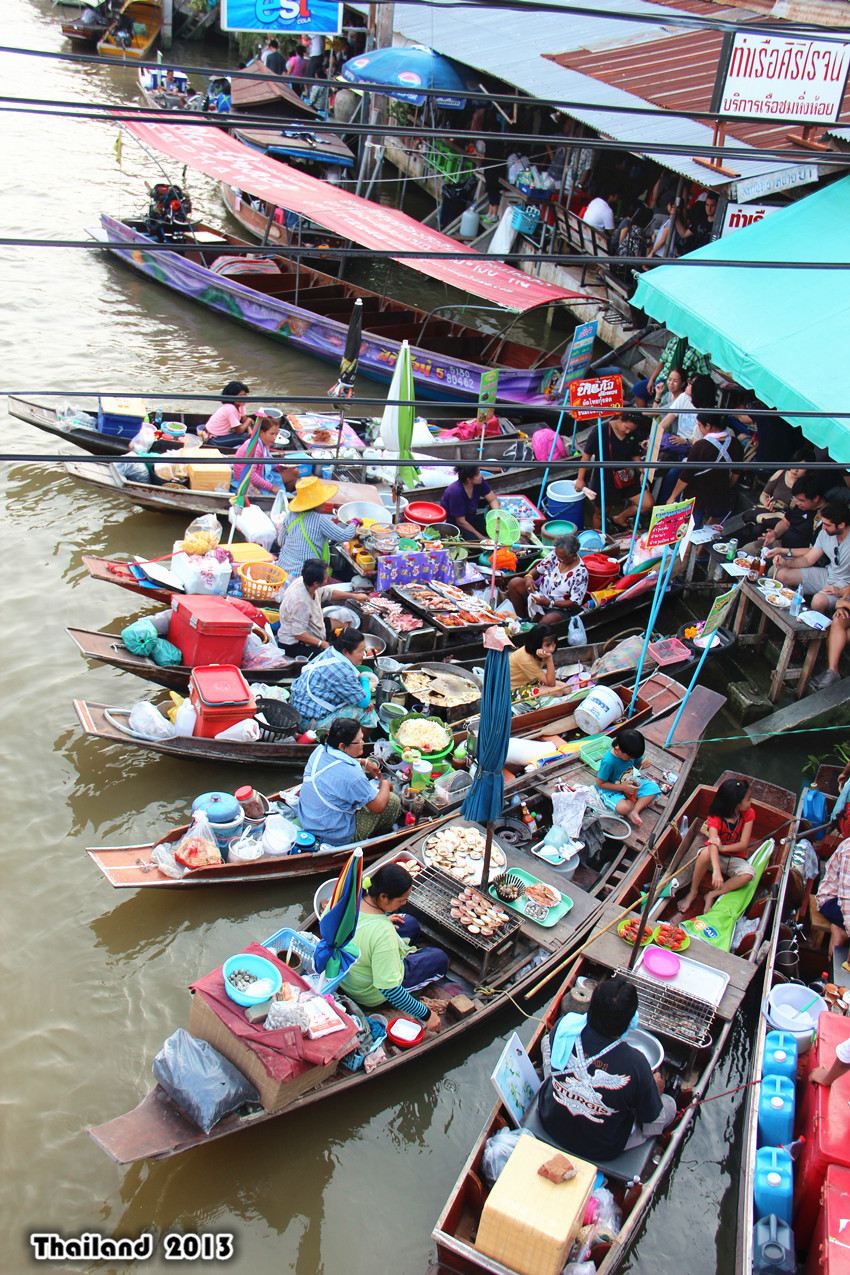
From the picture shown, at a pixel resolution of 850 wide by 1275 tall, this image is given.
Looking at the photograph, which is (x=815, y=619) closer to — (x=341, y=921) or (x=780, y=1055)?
(x=780, y=1055)

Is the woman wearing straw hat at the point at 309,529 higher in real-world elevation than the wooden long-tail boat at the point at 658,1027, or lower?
higher

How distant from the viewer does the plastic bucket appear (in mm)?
11344

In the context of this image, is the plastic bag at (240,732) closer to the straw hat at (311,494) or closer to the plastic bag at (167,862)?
the plastic bag at (167,862)

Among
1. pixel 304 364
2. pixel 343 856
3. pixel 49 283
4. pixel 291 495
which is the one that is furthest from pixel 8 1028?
pixel 49 283

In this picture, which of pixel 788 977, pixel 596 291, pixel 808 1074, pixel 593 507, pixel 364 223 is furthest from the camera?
pixel 596 291

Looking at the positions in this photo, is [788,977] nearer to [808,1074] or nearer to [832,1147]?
[808,1074]

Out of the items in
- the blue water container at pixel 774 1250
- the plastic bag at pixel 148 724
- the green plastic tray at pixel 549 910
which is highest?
the plastic bag at pixel 148 724

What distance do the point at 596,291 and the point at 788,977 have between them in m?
14.0

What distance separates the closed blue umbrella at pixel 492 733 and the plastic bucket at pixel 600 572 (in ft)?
15.9

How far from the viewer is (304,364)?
55.7 feet

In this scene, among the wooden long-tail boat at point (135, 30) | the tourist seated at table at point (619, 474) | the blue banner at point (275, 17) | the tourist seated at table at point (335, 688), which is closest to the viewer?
the tourist seated at table at point (335, 688)

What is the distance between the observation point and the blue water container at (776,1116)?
6.11 m

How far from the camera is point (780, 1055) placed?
6438 mm

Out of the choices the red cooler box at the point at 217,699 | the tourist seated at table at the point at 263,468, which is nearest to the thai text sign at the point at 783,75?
the tourist seated at table at the point at 263,468
